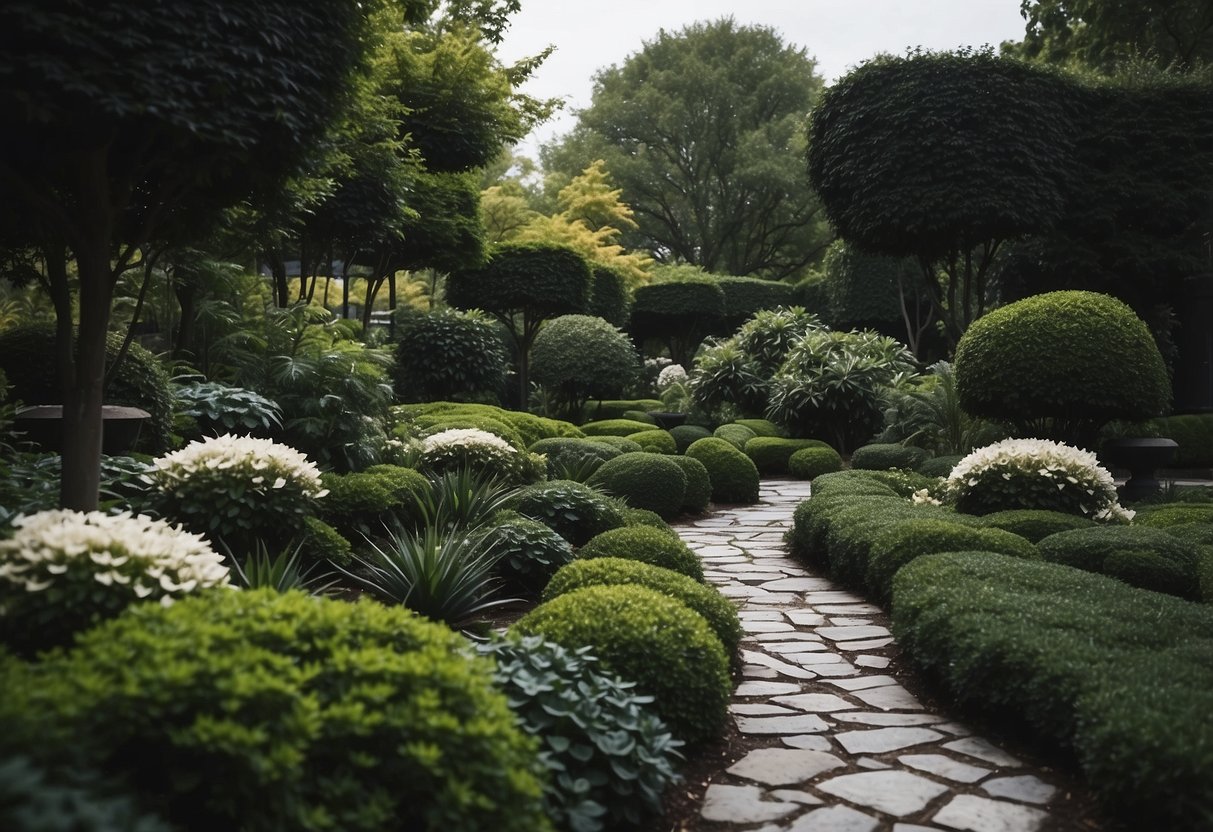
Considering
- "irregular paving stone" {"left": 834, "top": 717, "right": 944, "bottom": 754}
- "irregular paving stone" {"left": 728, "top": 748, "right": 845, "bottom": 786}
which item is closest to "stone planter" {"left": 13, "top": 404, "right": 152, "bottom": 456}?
"irregular paving stone" {"left": 728, "top": 748, "right": 845, "bottom": 786}

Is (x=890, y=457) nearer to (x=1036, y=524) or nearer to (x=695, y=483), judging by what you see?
(x=695, y=483)

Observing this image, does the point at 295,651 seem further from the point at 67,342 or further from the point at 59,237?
the point at 59,237

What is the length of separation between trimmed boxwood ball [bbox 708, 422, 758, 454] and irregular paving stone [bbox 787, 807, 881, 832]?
42.4 ft

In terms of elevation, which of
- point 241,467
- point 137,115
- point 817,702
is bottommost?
point 817,702

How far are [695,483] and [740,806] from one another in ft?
25.5

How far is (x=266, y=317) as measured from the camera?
10508mm

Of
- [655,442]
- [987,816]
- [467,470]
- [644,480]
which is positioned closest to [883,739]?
[987,816]

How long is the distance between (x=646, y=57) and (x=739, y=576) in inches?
1388

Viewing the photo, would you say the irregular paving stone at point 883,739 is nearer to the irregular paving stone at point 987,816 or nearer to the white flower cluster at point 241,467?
the irregular paving stone at point 987,816

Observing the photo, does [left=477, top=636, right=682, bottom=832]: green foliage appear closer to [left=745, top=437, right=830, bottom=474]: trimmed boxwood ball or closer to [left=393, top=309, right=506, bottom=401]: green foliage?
[left=745, top=437, right=830, bottom=474]: trimmed boxwood ball

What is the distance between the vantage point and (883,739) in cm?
403

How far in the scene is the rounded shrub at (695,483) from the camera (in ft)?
36.3

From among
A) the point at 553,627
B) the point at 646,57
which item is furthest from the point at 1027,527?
the point at 646,57

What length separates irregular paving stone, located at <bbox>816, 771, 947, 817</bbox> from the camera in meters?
3.32
